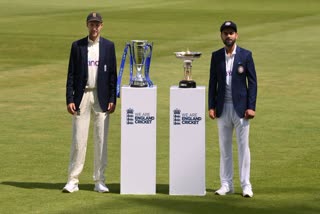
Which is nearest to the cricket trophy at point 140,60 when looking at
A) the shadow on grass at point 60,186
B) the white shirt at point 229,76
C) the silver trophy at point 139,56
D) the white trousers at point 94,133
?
the silver trophy at point 139,56

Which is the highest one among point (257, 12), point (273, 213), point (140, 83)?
point (257, 12)

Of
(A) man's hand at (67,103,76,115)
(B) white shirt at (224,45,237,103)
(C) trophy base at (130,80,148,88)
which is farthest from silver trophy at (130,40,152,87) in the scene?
(B) white shirt at (224,45,237,103)

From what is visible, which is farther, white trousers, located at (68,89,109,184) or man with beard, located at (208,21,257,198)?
white trousers, located at (68,89,109,184)

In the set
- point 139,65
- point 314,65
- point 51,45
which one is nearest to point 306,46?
point 314,65

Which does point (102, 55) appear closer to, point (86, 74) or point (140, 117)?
point (86, 74)

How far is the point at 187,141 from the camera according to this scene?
1399 centimetres

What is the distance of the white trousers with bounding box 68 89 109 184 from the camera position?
1414 cm

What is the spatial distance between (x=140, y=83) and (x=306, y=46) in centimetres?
2395

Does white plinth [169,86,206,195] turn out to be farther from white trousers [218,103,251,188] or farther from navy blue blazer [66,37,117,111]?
navy blue blazer [66,37,117,111]

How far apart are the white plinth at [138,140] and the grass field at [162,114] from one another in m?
0.23

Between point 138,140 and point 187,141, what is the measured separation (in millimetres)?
600

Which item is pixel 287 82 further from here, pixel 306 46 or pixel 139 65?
pixel 139 65

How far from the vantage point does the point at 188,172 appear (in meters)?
14.0

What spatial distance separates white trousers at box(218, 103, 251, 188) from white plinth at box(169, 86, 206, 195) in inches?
9.8
